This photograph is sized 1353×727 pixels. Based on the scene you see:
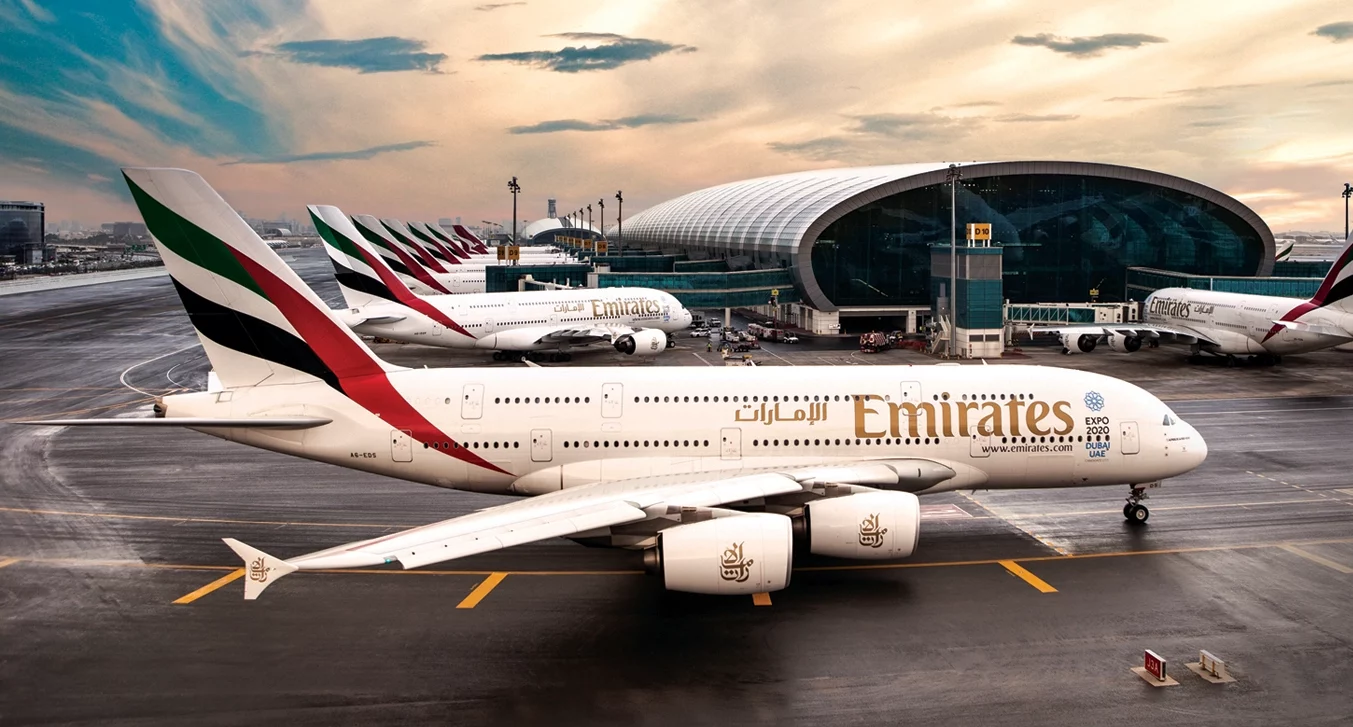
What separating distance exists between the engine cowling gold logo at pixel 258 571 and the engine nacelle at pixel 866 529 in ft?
40.8

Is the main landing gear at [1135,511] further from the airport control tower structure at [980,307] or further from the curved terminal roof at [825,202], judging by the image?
the curved terminal roof at [825,202]

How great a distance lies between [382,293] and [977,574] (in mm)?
54719

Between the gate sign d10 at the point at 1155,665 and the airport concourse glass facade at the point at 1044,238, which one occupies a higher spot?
the airport concourse glass facade at the point at 1044,238

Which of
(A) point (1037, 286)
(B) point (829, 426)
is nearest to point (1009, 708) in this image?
(B) point (829, 426)

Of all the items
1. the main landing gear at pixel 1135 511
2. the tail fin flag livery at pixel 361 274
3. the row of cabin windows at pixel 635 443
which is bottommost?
the main landing gear at pixel 1135 511

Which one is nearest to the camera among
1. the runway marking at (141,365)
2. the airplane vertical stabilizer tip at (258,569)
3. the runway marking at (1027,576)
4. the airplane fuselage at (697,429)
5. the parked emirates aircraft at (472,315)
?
the airplane vertical stabilizer tip at (258,569)

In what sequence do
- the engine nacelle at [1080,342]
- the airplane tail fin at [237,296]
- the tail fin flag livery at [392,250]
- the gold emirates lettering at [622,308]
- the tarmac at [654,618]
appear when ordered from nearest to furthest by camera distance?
the tarmac at [654,618], the airplane tail fin at [237,296], the engine nacelle at [1080,342], the gold emirates lettering at [622,308], the tail fin flag livery at [392,250]

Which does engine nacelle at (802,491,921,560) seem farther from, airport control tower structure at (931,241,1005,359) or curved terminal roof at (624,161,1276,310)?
curved terminal roof at (624,161,1276,310)

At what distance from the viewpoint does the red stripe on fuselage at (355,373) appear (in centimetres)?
2672

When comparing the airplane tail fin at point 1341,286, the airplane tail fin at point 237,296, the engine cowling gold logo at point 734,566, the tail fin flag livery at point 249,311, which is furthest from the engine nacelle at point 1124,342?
the airplane tail fin at point 237,296

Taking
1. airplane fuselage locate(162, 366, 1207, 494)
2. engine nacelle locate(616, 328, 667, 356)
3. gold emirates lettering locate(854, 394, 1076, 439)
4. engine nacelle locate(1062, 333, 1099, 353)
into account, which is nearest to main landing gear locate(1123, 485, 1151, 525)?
airplane fuselage locate(162, 366, 1207, 494)

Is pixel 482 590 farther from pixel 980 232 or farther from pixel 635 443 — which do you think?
pixel 980 232

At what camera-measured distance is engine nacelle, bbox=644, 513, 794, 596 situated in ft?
68.7

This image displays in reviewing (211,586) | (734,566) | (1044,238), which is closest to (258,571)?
(734,566)
